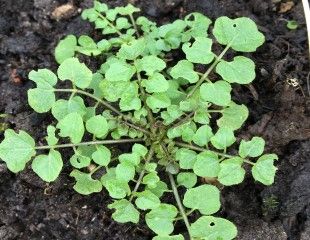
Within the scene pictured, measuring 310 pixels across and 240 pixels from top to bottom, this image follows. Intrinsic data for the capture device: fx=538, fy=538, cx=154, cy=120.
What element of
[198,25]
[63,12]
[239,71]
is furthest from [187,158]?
[63,12]

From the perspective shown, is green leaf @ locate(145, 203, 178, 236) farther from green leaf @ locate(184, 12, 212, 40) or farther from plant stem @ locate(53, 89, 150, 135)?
green leaf @ locate(184, 12, 212, 40)

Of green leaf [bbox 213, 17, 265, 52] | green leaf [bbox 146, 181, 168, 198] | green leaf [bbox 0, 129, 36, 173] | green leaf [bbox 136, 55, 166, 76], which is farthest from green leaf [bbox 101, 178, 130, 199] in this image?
green leaf [bbox 213, 17, 265, 52]

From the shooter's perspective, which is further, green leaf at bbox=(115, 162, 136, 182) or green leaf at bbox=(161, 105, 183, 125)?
green leaf at bbox=(161, 105, 183, 125)

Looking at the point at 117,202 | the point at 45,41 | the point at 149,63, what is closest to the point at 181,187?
the point at 117,202

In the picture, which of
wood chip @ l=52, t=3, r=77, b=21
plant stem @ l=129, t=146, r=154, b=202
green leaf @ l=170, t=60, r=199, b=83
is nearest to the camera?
plant stem @ l=129, t=146, r=154, b=202

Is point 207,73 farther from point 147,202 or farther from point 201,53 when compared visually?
point 147,202

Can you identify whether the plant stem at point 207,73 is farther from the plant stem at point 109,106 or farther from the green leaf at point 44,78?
the green leaf at point 44,78

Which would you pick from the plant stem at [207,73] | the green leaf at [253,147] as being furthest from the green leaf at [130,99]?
the green leaf at [253,147]

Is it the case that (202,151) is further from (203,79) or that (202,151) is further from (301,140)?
(301,140)
